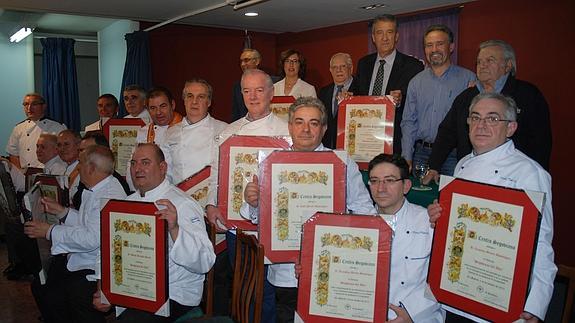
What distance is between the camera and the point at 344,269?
206 centimetres

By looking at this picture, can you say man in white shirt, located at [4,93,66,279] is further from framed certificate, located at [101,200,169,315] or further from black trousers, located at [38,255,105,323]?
framed certificate, located at [101,200,169,315]

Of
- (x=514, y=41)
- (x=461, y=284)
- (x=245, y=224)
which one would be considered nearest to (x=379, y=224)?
(x=461, y=284)

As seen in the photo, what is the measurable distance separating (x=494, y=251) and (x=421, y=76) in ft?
6.53

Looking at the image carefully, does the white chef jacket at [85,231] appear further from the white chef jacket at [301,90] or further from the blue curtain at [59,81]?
the blue curtain at [59,81]

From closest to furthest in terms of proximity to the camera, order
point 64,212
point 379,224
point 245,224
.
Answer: point 379,224 → point 245,224 → point 64,212

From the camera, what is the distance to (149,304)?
8.27ft

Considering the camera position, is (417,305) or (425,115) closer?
(417,305)

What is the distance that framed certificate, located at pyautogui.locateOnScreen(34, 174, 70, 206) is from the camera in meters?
3.35

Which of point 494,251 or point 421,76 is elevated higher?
point 421,76

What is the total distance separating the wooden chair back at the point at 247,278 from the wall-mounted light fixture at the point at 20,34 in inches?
257

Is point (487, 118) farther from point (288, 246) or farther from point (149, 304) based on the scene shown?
point (149, 304)

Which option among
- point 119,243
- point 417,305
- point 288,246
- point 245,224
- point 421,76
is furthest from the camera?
point 421,76

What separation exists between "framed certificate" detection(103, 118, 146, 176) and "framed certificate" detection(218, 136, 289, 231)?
6.96ft

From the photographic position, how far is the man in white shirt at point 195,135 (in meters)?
3.63
